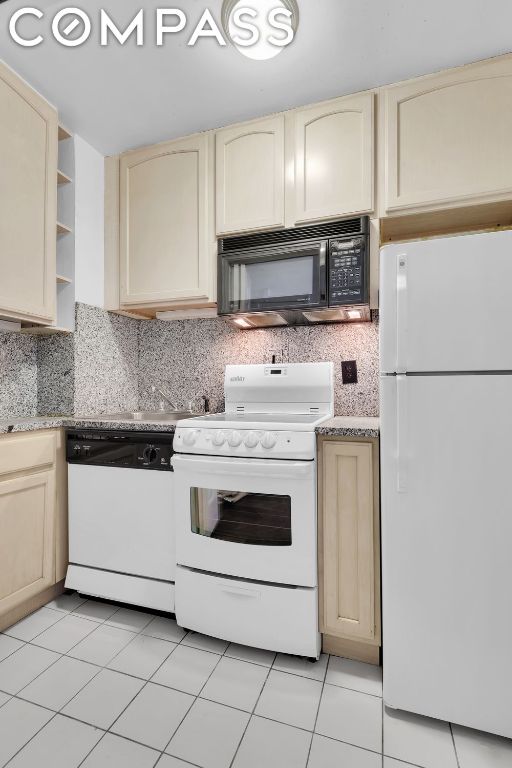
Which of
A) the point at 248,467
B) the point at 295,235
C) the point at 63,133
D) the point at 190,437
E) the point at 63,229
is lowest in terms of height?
the point at 248,467

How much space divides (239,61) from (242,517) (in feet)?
6.12

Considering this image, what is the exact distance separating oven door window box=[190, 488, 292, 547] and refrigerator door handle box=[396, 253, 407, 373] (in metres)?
0.66

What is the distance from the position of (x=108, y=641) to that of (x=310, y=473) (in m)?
1.09

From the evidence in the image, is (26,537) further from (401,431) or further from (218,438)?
(401,431)

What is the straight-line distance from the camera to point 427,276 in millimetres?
1275

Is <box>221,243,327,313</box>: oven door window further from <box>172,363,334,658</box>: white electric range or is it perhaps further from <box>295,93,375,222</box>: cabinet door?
<box>172,363,334,658</box>: white electric range

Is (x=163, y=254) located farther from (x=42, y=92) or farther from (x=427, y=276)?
(x=427, y=276)

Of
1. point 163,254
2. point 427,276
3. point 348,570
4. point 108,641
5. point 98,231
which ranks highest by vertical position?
point 98,231

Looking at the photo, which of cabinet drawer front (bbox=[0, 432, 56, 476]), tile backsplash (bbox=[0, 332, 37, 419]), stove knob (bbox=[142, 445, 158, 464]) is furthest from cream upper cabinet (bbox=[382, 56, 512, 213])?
tile backsplash (bbox=[0, 332, 37, 419])

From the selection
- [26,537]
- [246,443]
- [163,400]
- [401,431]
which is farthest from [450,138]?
[26,537]

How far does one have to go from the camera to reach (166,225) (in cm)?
224

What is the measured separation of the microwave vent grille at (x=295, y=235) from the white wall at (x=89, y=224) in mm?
755

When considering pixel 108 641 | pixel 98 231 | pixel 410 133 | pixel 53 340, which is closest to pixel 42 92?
pixel 98 231

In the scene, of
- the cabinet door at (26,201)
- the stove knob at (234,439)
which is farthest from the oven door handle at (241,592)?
the cabinet door at (26,201)
